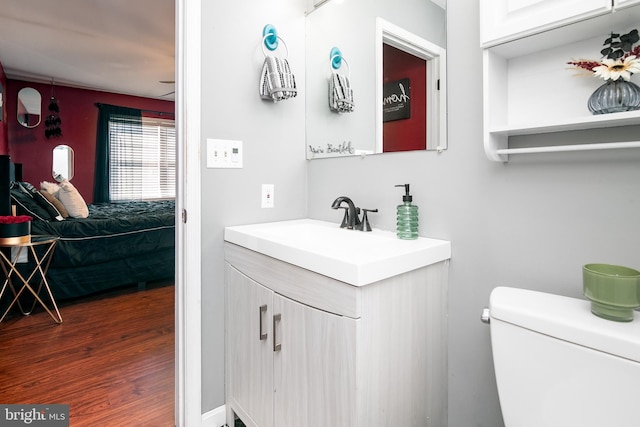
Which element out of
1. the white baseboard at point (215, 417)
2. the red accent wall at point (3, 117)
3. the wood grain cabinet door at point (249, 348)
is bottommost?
the white baseboard at point (215, 417)

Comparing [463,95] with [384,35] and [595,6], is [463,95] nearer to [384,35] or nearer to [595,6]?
[595,6]

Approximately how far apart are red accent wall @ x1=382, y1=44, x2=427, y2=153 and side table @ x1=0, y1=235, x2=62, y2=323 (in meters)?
2.57

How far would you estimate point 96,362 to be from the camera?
197 centimetres

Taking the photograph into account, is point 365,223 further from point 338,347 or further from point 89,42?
point 89,42

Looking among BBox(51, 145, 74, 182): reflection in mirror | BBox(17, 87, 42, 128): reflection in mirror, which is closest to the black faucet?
BBox(51, 145, 74, 182): reflection in mirror

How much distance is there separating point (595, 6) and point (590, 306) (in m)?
0.68

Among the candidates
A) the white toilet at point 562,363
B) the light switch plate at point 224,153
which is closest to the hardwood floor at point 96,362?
the light switch plate at point 224,153

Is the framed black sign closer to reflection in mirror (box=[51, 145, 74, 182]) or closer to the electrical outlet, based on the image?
the electrical outlet

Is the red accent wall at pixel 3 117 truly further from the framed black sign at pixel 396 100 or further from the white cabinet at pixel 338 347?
the framed black sign at pixel 396 100

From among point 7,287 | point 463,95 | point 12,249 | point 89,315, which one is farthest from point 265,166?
point 7,287

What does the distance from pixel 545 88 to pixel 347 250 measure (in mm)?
727

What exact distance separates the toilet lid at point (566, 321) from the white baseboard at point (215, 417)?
1228mm

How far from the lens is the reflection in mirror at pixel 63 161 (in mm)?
5199

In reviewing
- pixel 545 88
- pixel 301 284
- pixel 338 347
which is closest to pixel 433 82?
pixel 545 88
